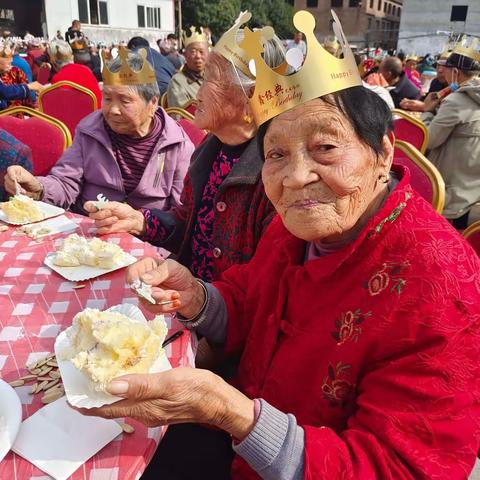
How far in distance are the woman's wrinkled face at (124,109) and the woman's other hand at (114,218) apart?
0.80m

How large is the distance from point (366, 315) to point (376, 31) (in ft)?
202

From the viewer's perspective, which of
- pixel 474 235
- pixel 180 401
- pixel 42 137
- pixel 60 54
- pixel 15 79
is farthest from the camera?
pixel 60 54

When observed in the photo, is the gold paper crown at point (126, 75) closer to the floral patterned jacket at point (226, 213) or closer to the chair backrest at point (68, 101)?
the floral patterned jacket at point (226, 213)

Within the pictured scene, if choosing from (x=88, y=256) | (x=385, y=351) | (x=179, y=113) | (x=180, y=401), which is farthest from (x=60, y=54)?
(x=385, y=351)

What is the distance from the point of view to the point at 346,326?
3.61 feet

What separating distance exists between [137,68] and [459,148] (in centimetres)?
320

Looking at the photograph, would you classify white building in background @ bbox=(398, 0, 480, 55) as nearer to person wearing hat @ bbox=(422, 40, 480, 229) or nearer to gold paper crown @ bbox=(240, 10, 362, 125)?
person wearing hat @ bbox=(422, 40, 480, 229)

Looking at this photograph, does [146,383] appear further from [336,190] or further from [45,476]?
[336,190]

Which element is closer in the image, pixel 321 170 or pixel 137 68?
pixel 321 170

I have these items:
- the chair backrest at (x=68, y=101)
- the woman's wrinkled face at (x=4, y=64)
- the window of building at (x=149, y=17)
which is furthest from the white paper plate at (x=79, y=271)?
the window of building at (x=149, y=17)

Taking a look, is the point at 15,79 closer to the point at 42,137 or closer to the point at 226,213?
the point at 42,137

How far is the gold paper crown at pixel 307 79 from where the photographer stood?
3.52ft

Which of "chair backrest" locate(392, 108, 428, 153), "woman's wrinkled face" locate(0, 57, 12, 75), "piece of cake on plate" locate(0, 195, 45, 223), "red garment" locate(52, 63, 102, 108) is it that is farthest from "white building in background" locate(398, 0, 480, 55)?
"piece of cake on plate" locate(0, 195, 45, 223)

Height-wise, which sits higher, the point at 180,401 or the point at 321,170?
the point at 321,170
